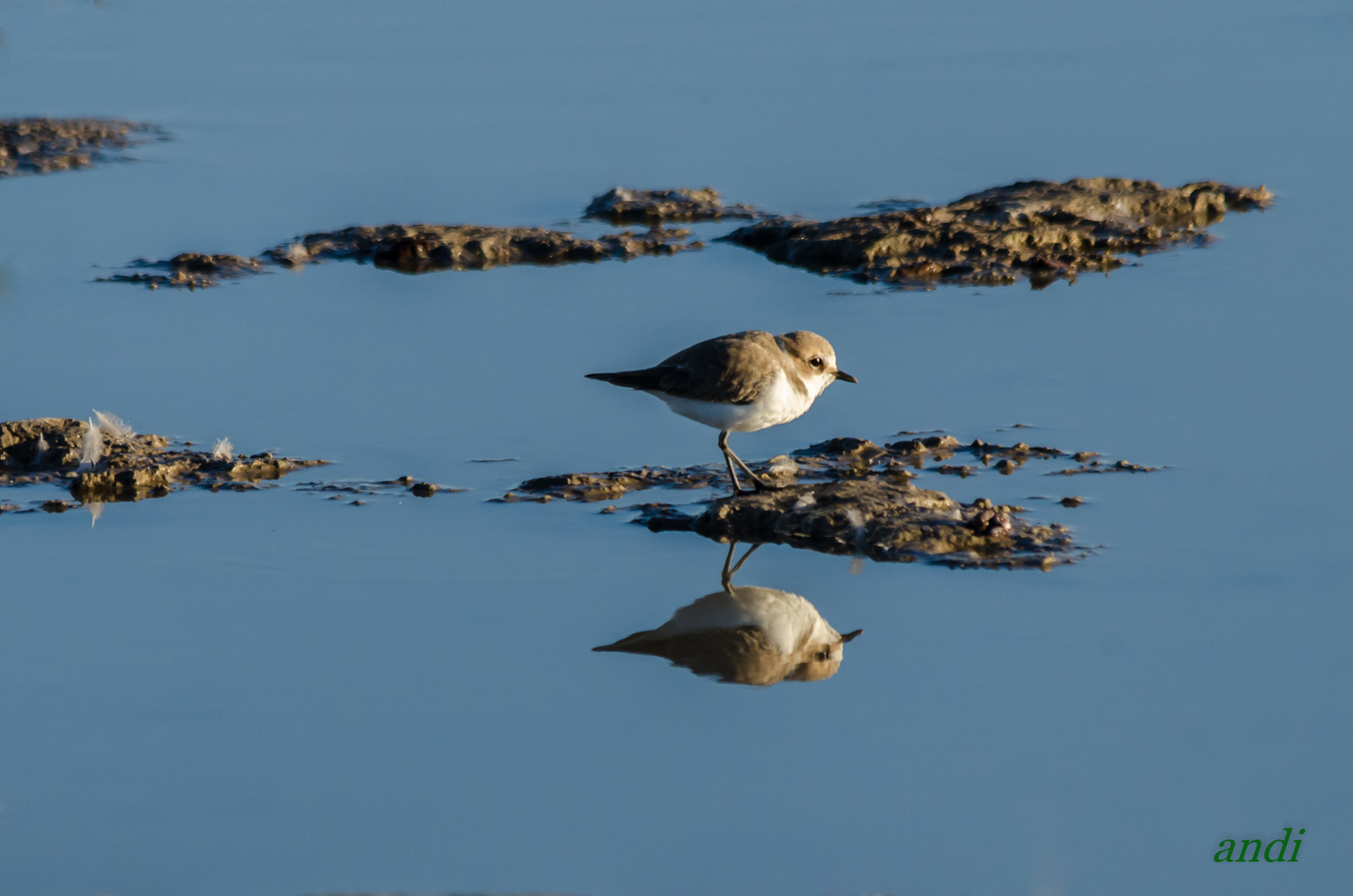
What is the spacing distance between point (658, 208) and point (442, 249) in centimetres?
160

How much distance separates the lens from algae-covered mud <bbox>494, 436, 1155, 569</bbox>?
6.19 metres

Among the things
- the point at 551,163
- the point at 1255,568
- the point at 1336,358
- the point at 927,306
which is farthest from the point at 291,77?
the point at 1255,568

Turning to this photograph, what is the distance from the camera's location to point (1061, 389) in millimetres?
7820

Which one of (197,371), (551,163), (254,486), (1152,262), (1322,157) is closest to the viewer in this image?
(254,486)

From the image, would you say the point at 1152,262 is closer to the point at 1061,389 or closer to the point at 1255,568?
the point at 1061,389

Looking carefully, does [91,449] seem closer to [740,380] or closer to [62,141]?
[740,380]

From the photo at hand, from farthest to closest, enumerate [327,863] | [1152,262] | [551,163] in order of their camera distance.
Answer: [551,163] → [1152,262] → [327,863]

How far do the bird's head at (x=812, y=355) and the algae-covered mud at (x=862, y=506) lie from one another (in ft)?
1.17

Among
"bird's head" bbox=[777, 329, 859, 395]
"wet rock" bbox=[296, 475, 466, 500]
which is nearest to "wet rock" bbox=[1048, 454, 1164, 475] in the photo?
"bird's head" bbox=[777, 329, 859, 395]

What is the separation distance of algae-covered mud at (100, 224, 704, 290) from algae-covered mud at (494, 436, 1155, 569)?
348 cm

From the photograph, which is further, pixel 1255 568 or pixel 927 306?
pixel 927 306

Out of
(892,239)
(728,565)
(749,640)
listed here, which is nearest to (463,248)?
(892,239)

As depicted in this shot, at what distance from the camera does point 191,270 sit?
32.7 feet

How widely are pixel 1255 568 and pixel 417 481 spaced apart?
3437 mm
